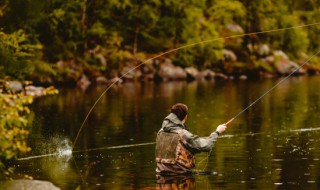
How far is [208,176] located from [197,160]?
99.5 inches

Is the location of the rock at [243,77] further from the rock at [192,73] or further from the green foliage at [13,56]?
the green foliage at [13,56]

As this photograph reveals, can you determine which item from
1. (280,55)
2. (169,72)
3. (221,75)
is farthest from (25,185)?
(280,55)

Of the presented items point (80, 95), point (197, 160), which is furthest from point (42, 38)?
point (197, 160)

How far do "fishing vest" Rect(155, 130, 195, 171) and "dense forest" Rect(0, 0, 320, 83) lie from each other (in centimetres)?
3067

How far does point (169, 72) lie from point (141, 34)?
5.74m

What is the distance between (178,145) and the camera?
1488 cm

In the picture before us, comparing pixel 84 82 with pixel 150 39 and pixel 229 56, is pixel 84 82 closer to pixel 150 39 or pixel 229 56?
pixel 150 39

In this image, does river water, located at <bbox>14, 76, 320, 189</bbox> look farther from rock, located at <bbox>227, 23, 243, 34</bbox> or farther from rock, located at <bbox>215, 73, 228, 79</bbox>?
rock, located at <bbox>227, 23, 243, 34</bbox>

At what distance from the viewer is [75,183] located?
15148 mm

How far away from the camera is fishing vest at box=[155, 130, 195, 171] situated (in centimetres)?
1491

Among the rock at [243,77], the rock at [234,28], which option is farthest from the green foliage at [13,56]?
the rock at [234,28]

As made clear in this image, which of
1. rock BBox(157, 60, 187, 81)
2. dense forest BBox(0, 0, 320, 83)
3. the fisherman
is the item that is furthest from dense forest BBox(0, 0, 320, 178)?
the fisherman

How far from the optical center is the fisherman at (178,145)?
1483cm

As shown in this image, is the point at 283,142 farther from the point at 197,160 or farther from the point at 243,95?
the point at 243,95
